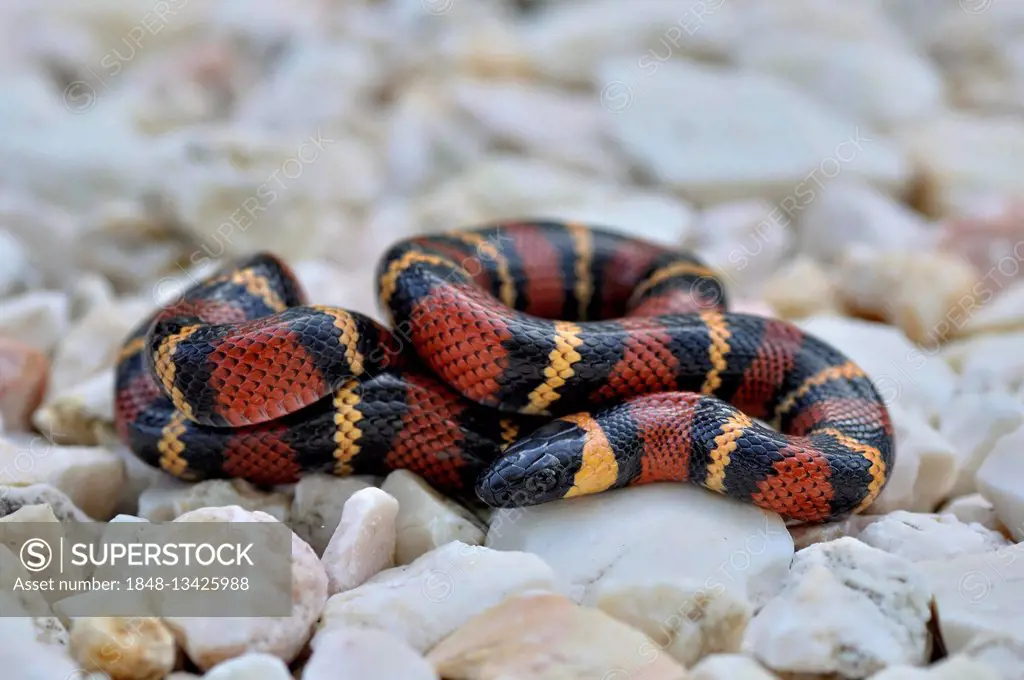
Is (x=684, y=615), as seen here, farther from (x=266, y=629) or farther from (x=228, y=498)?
(x=228, y=498)

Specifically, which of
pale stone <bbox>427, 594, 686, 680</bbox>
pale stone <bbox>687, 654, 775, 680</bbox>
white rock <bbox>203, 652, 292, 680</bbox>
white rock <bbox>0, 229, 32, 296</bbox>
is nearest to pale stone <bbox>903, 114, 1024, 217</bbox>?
pale stone <bbox>687, 654, 775, 680</bbox>

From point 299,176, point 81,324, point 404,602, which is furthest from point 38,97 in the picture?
point 404,602

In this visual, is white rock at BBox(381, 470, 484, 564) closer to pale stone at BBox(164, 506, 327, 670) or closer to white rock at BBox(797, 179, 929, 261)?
pale stone at BBox(164, 506, 327, 670)

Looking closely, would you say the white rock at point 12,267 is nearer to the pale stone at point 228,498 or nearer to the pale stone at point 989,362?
the pale stone at point 228,498

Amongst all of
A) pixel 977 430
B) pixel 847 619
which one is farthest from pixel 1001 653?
pixel 977 430

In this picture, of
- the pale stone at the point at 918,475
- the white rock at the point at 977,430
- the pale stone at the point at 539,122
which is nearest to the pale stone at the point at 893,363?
the white rock at the point at 977,430

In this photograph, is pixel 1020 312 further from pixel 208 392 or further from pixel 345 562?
pixel 208 392

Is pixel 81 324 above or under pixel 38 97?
under
